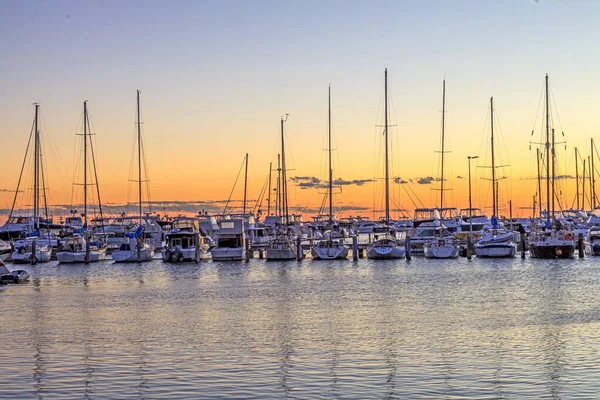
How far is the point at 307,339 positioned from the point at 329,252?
53931 millimetres

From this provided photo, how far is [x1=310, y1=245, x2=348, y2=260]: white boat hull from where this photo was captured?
86.2m

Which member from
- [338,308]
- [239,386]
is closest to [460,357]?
[239,386]

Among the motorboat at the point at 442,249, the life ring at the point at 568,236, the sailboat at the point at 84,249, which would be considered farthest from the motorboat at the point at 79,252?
the life ring at the point at 568,236

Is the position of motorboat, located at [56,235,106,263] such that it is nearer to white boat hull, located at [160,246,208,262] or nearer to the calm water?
white boat hull, located at [160,246,208,262]

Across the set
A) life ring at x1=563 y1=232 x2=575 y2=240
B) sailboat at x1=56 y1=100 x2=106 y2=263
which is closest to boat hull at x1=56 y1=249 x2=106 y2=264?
→ sailboat at x1=56 y1=100 x2=106 y2=263

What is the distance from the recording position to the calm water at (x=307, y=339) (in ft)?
76.9

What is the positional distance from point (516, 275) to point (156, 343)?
3948 cm

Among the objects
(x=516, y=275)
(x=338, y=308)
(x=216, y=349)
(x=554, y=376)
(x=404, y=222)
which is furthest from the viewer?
(x=404, y=222)

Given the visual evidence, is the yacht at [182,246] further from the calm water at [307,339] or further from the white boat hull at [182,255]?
the calm water at [307,339]

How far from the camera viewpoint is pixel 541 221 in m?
113

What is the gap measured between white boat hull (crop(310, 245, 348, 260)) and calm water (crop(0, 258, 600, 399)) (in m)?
22.2

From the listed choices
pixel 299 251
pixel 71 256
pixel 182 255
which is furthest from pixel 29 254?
pixel 299 251

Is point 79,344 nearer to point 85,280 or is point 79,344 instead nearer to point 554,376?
point 554,376

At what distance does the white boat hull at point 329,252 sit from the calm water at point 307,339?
872 inches
